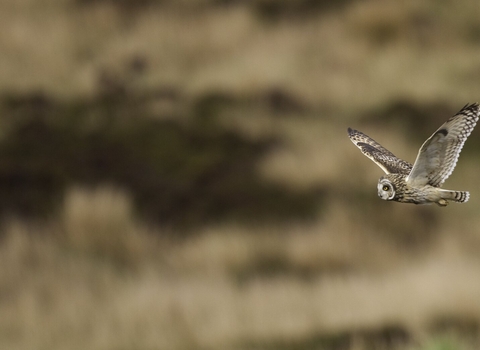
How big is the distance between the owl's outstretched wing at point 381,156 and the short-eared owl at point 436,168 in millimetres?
41

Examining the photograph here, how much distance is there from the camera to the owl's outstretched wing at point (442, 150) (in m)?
0.70

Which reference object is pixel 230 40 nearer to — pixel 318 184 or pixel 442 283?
pixel 318 184

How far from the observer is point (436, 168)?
711 mm

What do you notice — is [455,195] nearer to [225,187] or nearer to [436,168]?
[436,168]

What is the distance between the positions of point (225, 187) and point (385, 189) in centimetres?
1050

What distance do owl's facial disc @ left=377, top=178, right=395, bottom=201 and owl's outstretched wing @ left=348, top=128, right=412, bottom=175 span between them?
1.3 inches

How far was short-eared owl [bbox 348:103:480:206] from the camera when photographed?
2.31 ft

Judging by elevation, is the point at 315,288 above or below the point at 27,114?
below

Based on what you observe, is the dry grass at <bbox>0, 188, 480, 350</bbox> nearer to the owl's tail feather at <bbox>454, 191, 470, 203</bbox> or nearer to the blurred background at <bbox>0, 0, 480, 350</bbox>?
the blurred background at <bbox>0, 0, 480, 350</bbox>

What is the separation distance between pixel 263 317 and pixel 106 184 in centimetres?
380

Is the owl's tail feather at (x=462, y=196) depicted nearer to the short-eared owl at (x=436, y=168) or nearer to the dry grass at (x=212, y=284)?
the short-eared owl at (x=436, y=168)

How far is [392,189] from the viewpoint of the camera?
0.79 metres

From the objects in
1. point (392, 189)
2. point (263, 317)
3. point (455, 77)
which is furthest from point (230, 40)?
point (392, 189)

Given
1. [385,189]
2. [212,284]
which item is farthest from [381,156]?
[212,284]
